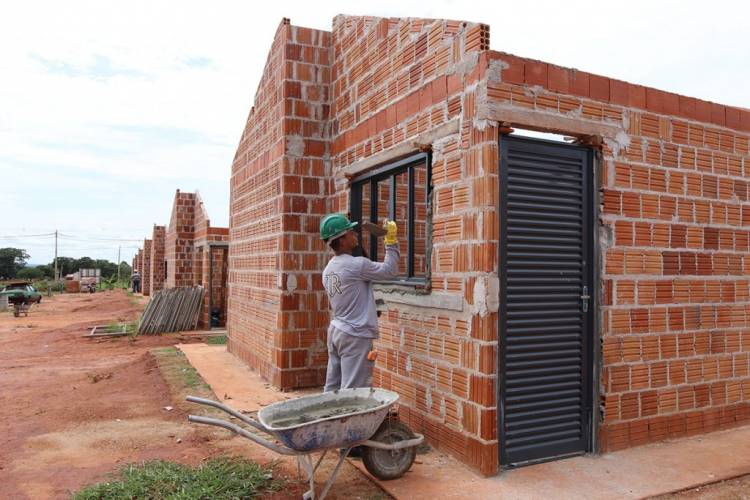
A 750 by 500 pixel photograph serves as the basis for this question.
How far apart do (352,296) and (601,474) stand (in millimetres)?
2282

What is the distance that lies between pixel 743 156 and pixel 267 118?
5.99 meters

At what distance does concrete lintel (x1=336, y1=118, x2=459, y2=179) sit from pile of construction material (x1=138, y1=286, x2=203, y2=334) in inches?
391

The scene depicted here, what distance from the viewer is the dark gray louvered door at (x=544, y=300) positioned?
423 centimetres

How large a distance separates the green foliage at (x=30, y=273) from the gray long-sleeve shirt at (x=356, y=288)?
5948cm

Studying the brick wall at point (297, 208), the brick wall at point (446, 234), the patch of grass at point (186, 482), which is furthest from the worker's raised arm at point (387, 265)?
the brick wall at point (297, 208)

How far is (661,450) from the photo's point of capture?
4.68 meters

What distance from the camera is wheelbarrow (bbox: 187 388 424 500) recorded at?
3.38 m

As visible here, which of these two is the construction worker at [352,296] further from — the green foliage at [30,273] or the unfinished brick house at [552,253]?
the green foliage at [30,273]

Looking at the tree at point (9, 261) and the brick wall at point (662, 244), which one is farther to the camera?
the tree at point (9, 261)

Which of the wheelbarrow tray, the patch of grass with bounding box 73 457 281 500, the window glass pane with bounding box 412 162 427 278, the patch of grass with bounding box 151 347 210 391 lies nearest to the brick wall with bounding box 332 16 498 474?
the wheelbarrow tray

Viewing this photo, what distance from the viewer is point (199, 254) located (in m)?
17.5

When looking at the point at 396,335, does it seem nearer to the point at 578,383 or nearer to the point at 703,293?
the point at 578,383

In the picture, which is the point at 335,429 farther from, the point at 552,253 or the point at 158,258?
the point at 158,258

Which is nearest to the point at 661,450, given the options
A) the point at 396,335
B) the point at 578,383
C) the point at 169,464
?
the point at 578,383
